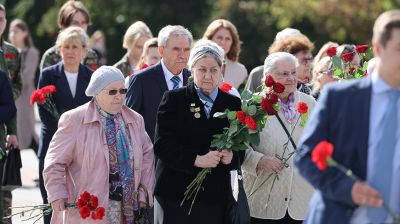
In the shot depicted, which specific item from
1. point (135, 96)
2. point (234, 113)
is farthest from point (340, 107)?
point (135, 96)

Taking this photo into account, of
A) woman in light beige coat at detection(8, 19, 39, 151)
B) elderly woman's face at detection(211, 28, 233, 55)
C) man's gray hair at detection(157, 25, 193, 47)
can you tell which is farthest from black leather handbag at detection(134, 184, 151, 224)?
woman in light beige coat at detection(8, 19, 39, 151)

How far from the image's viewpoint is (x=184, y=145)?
7.80m

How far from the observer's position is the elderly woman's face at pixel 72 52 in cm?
1074

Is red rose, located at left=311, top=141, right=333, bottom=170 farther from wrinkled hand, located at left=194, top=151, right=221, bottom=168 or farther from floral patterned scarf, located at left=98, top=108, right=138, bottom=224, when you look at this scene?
floral patterned scarf, located at left=98, top=108, right=138, bottom=224

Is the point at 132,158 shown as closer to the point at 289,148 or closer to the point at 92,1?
the point at 289,148

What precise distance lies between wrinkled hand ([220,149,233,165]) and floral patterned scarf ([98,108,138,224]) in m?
0.72

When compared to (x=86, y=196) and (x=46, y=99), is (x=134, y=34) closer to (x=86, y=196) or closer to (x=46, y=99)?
(x=46, y=99)

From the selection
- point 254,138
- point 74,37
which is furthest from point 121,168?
point 74,37

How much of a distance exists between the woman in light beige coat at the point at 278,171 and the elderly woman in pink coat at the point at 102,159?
2.60 ft

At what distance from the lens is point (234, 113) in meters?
7.74

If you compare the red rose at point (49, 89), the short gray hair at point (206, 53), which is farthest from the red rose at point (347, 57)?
the red rose at point (49, 89)

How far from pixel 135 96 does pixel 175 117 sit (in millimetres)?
1349

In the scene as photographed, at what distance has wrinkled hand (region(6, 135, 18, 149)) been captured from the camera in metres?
10.1

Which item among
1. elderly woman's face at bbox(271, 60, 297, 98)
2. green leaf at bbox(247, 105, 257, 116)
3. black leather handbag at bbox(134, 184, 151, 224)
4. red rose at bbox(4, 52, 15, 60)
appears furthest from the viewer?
red rose at bbox(4, 52, 15, 60)
